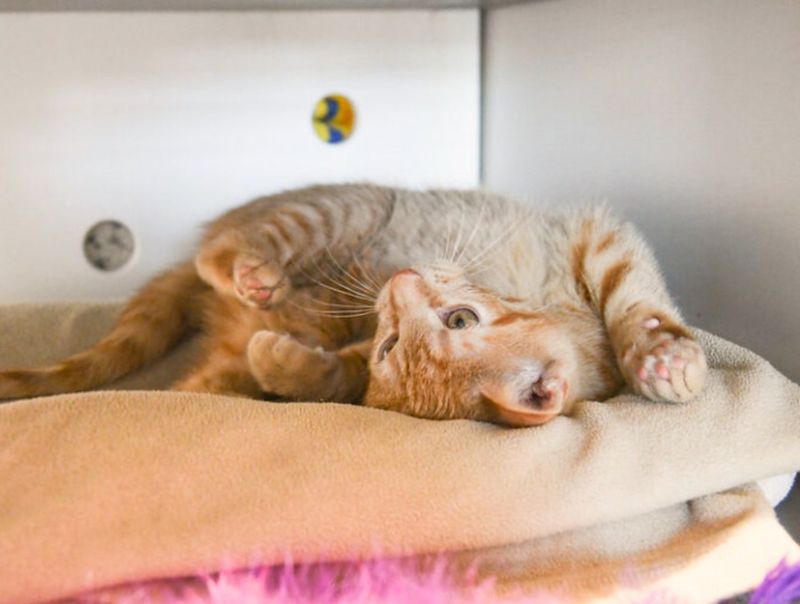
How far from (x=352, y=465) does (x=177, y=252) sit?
1.32 m

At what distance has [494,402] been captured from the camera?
113 centimetres

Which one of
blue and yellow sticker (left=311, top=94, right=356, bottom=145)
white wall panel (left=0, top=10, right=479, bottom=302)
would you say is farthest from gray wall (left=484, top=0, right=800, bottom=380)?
blue and yellow sticker (left=311, top=94, right=356, bottom=145)

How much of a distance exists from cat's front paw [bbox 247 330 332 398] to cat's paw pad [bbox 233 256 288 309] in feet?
0.40

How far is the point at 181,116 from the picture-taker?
2111 mm

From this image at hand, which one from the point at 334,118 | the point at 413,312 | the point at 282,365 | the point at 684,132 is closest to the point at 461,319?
the point at 413,312

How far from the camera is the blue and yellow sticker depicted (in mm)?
2180

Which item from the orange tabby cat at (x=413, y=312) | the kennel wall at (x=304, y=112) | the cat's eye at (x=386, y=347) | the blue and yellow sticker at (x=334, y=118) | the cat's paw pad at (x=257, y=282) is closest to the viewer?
the orange tabby cat at (x=413, y=312)

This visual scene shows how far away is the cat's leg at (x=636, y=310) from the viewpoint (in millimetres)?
1156

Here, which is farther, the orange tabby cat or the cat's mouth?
the orange tabby cat

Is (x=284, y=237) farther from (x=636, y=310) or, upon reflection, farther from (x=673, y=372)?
(x=673, y=372)

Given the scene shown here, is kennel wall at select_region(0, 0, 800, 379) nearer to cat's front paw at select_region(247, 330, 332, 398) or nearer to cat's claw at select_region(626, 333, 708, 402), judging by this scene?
cat's claw at select_region(626, 333, 708, 402)

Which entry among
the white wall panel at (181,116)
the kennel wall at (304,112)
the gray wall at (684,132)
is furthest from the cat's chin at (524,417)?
the white wall panel at (181,116)

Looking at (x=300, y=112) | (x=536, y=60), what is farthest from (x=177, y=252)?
(x=536, y=60)

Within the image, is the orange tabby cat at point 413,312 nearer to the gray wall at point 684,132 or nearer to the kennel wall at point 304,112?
the gray wall at point 684,132
